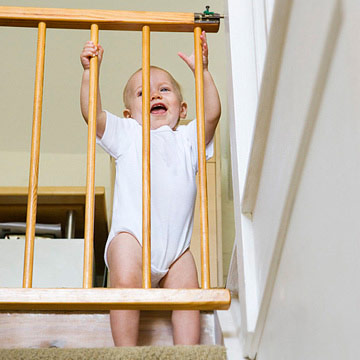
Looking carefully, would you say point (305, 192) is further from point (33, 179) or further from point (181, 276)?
point (181, 276)

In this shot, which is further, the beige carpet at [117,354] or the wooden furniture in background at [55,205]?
the wooden furniture in background at [55,205]

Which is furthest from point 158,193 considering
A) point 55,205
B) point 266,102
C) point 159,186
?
point 55,205

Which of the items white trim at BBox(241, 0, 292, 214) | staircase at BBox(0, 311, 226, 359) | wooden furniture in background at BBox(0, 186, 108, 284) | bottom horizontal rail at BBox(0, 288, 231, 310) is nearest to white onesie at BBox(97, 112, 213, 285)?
staircase at BBox(0, 311, 226, 359)

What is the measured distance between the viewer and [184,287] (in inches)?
64.9

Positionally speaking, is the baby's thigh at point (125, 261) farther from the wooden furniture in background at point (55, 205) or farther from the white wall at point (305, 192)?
the wooden furniture in background at point (55, 205)

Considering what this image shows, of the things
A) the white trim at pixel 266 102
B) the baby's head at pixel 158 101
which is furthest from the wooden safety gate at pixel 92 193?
the baby's head at pixel 158 101

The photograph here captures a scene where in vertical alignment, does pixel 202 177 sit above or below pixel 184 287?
above

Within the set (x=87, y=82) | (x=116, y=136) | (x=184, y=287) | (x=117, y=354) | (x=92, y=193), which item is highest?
(x=87, y=82)

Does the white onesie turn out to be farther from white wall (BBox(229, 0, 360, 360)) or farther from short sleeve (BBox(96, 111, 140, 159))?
white wall (BBox(229, 0, 360, 360))

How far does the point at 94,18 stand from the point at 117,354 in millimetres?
787

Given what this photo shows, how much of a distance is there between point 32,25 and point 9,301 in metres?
0.68

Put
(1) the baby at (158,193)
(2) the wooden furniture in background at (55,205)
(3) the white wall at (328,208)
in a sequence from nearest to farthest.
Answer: (3) the white wall at (328,208)
(1) the baby at (158,193)
(2) the wooden furniture in background at (55,205)

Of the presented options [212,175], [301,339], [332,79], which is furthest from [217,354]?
[212,175]

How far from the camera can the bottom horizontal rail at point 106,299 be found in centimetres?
120
